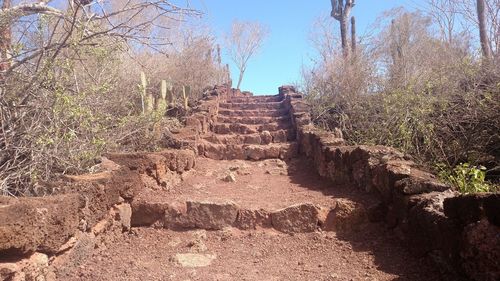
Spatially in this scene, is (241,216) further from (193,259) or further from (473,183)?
(473,183)

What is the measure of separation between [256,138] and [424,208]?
4.46 m

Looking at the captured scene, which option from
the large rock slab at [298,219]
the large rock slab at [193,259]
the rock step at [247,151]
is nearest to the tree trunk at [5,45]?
the large rock slab at [193,259]

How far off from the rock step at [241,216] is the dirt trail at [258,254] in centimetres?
7

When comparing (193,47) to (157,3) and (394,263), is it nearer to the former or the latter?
(157,3)

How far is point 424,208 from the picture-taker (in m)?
2.77

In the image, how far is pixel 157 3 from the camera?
388 centimetres

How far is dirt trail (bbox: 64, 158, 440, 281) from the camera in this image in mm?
2904

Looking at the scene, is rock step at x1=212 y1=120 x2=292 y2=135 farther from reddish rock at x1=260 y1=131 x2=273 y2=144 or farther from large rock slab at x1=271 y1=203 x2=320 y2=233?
large rock slab at x1=271 y1=203 x2=320 y2=233

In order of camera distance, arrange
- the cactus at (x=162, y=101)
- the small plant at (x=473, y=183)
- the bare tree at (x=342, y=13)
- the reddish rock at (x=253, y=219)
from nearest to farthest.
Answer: the small plant at (x=473, y=183) < the reddish rock at (x=253, y=219) < the cactus at (x=162, y=101) < the bare tree at (x=342, y=13)

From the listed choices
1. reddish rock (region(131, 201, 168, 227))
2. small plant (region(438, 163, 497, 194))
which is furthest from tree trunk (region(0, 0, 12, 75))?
small plant (region(438, 163, 497, 194))

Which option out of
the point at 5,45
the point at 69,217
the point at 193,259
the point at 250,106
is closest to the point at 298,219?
the point at 193,259

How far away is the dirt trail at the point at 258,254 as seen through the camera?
290cm

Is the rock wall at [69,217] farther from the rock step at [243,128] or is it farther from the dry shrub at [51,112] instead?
the rock step at [243,128]

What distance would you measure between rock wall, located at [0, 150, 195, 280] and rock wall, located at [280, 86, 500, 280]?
222cm
